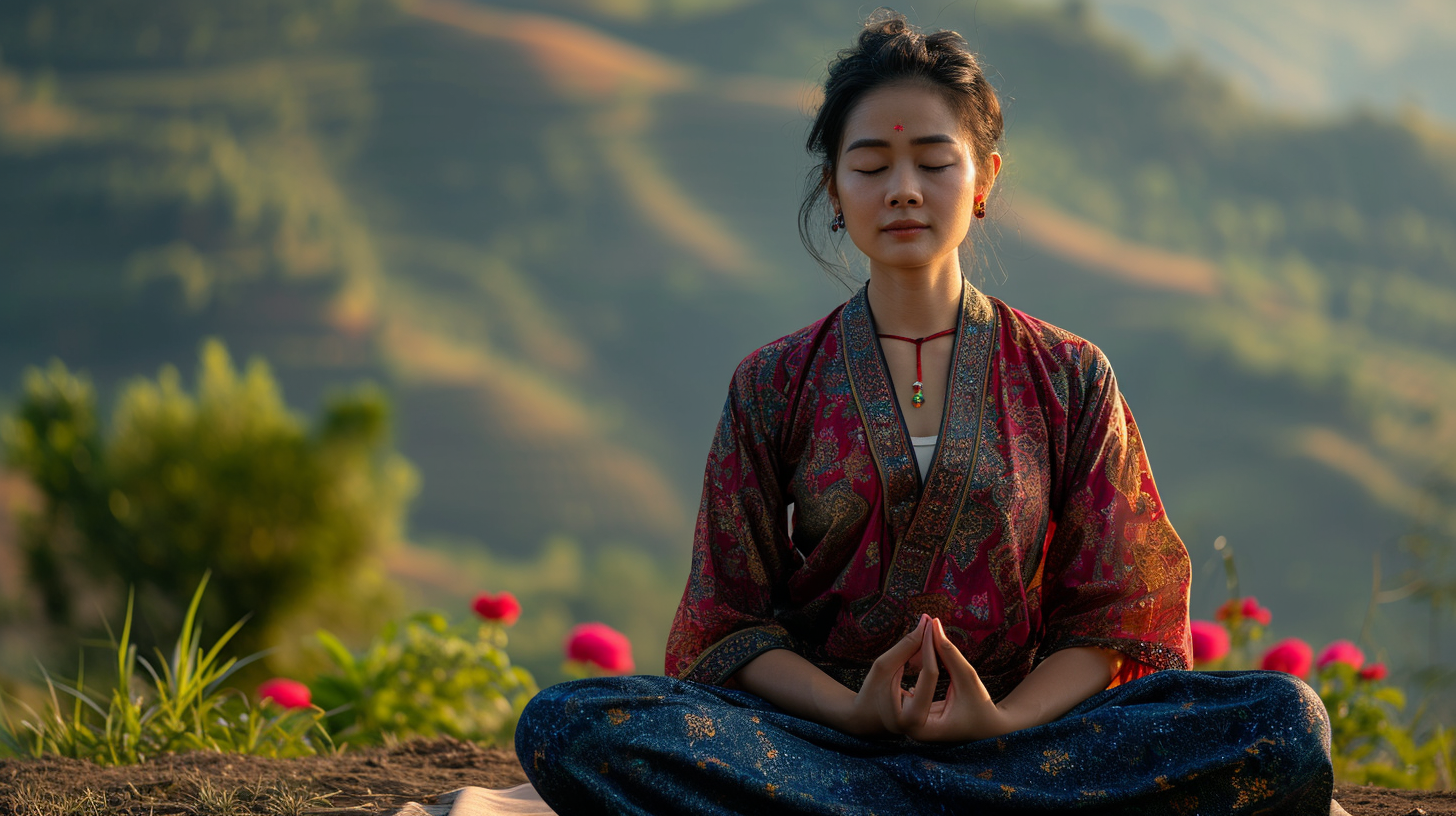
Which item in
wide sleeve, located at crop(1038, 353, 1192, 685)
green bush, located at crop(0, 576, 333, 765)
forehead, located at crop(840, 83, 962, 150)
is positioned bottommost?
green bush, located at crop(0, 576, 333, 765)

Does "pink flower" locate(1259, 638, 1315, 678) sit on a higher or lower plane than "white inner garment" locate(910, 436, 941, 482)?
lower

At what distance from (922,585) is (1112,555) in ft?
1.23

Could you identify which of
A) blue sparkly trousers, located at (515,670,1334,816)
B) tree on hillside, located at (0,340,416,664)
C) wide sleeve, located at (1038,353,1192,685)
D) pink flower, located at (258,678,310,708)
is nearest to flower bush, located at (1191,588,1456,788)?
wide sleeve, located at (1038,353,1192,685)

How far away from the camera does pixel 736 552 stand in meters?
2.30

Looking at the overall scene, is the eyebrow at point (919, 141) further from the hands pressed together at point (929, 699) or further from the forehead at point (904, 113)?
the hands pressed together at point (929, 699)

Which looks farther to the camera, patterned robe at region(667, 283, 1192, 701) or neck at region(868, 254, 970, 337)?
neck at region(868, 254, 970, 337)

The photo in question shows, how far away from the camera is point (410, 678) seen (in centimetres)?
360

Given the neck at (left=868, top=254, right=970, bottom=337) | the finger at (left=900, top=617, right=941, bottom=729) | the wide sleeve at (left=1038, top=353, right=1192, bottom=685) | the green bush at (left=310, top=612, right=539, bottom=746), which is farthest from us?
the green bush at (left=310, top=612, right=539, bottom=746)

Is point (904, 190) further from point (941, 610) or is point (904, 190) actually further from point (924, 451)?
point (941, 610)

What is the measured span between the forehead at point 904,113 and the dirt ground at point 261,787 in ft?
5.70

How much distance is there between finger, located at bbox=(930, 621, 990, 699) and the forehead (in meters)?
1.00

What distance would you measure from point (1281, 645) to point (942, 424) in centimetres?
176

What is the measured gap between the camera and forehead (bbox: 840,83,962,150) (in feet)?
7.35

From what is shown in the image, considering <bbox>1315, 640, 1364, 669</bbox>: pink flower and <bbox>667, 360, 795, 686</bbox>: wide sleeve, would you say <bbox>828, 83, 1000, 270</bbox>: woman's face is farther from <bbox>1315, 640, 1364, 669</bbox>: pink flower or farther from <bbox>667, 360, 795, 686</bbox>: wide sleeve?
<bbox>1315, 640, 1364, 669</bbox>: pink flower
